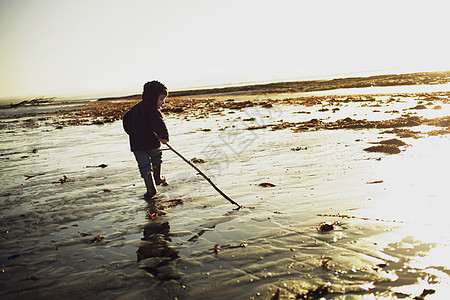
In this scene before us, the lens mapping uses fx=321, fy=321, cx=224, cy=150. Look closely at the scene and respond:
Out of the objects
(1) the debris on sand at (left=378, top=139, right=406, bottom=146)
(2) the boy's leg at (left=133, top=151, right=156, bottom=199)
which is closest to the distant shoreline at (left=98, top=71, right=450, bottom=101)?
(1) the debris on sand at (left=378, top=139, right=406, bottom=146)

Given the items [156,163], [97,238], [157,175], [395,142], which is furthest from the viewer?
[395,142]

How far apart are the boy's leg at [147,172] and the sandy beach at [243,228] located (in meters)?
0.23

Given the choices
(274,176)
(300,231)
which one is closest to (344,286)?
(300,231)

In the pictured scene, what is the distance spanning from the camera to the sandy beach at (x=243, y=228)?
3426mm

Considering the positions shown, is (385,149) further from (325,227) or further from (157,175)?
(157,175)

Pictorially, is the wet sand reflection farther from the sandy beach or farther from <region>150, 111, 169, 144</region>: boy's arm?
<region>150, 111, 169, 144</region>: boy's arm

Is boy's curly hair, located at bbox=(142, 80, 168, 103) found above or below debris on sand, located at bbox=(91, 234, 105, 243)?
above

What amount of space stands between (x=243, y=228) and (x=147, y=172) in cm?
285

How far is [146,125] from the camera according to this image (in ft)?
22.7

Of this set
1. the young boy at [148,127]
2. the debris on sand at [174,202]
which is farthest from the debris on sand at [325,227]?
the young boy at [148,127]

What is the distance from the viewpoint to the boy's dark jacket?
6770 mm

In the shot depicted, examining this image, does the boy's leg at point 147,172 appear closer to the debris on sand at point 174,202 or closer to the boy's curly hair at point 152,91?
the debris on sand at point 174,202

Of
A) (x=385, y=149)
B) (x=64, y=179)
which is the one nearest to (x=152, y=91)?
(x=64, y=179)

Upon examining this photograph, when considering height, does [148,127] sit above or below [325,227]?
above
